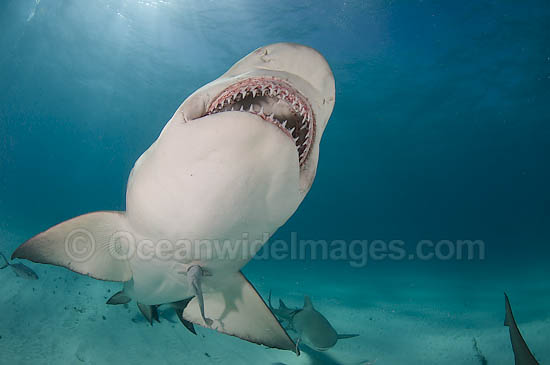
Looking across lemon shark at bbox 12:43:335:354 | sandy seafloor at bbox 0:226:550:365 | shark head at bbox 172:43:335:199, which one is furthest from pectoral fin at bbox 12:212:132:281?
sandy seafloor at bbox 0:226:550:365

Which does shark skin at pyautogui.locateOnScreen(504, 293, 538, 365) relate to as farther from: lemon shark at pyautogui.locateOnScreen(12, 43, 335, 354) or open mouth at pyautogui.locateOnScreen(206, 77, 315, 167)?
open mouth at pyautogui.locateOnScreen(206, 77, 315, 167)

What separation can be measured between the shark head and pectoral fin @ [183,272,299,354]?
1464mm

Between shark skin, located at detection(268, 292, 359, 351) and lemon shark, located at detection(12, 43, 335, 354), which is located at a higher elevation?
lemon shark, located at detection(12, 43, 335, 354)

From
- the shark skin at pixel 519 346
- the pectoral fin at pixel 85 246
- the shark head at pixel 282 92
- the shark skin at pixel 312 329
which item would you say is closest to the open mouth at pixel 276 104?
the shark head at pixel 282 92

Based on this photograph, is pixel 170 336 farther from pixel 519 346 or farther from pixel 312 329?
pixel 519 346

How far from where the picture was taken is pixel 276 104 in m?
1.63

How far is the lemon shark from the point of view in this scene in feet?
4.50

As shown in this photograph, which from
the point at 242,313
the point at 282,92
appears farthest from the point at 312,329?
the point at 282,92

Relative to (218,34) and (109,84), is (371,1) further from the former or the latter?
(109,84)

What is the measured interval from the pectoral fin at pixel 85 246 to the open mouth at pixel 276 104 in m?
1.33

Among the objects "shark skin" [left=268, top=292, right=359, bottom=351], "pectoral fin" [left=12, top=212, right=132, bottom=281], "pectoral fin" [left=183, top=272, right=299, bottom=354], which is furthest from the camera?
"shark skin" [left=268, top=292, right=359, bottom=351]

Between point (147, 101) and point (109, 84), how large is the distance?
3132mm

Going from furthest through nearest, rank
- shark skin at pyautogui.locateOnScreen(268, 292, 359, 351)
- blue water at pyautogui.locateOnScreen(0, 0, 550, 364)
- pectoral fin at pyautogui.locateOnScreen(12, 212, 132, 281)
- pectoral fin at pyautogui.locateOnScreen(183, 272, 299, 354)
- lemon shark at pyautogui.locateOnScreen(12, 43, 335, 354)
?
blue water at pyautogui.locateOnScreen(0, 0, 550, 364) → shark skin at pyautogui.locateOnScreen(268, 292, 359, 351) → pectoral fin at pyautogui.locateOnScreen(183, 272, 299, 354) → pectoral fin at pyautogui.locateOnScreen(12, 212, 132, 281) → lemon shark at pyautogui.locateOnScreen(12, 43, 335, 354)

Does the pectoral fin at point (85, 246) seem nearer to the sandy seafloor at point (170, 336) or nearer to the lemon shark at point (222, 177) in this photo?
the lemon shark at point (222, 177)
